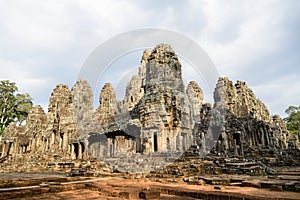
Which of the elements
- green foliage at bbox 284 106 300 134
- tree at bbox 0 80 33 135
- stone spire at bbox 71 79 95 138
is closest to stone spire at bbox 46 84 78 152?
stone spire at bbox 71 79 95 138

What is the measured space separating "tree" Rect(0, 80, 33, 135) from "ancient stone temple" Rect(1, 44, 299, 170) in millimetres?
8306

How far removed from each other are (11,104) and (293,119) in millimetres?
63345

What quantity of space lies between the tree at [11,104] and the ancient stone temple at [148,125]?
8.31m

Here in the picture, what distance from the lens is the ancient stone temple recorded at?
67.2ft

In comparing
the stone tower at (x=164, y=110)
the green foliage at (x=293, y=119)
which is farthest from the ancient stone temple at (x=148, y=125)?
the green foliage at (x=293, y=119)

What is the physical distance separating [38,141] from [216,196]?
1079 inches

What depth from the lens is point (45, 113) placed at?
30688 mm

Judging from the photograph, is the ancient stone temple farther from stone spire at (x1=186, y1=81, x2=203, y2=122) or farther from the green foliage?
the green foliage

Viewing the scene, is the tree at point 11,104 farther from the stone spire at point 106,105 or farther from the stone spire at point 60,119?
the stone spire at point 106,105

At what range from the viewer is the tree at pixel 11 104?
3391 cm

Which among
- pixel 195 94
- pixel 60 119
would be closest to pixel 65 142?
pixel 60 119

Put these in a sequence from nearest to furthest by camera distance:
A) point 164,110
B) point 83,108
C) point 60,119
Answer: point 164,110 → point 60,119 → point 83,108

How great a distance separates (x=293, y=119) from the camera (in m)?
50.8

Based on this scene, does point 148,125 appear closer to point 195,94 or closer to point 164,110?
point 164,110
